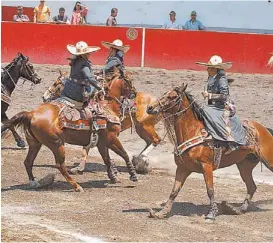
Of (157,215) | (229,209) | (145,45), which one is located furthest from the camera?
(145,45)

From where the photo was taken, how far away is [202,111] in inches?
431

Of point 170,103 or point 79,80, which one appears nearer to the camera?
point 170,103

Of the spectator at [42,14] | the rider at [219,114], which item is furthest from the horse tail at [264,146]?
the spectator at [42,14]

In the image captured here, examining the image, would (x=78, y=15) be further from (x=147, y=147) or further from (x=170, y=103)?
(x=170, y=103)

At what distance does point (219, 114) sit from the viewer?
10953 mm

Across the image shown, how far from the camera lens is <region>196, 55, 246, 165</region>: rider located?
35.6ft

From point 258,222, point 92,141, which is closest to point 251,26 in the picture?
point 92,141

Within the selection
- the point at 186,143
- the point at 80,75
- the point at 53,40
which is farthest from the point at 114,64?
the point at 53,40

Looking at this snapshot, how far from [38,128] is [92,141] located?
1.06m

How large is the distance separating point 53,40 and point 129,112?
29.2ft

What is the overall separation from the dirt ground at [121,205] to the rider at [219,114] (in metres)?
1.00

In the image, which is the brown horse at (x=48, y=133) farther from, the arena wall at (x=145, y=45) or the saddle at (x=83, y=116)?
the arena wall at (x=145, y=45)

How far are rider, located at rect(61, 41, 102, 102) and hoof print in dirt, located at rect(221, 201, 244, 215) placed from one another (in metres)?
2.48

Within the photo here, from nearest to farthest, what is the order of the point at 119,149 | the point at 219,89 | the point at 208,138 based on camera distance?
the point at 208,138
the point at 219,89
the point at 119,149
